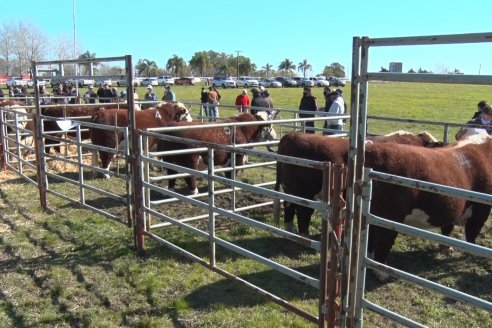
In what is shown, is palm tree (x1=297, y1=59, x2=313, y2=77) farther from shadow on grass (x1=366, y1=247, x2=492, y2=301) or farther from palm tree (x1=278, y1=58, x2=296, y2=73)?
shadow on grass (x1=366, y1=247, x2=492, y2=301)

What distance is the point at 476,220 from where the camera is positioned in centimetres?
542

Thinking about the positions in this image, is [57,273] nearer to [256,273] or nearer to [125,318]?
[125,318]

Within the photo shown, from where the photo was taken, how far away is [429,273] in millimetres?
5105

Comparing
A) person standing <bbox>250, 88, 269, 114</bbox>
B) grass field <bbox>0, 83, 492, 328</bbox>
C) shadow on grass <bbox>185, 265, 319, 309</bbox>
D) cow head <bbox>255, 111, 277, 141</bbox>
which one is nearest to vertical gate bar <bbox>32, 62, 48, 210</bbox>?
grass field <bbox>0, 83, 492, 328</bbox>

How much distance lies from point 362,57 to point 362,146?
0.52m

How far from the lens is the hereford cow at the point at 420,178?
4.61m

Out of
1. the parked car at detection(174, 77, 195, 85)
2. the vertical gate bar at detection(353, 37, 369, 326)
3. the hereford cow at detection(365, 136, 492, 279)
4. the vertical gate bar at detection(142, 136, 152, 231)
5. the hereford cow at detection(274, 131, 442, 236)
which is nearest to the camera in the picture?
the vertical gate bar at detection(353, 37, 369, 326)

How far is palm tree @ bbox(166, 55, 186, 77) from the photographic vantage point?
4759 inches

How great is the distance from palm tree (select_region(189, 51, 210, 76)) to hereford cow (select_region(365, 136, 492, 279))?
117600mm

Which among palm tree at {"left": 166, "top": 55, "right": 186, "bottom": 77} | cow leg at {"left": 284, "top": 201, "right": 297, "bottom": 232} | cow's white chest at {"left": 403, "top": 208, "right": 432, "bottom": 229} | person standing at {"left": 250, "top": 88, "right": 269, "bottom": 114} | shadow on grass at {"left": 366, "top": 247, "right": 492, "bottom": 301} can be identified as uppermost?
palm tree at {"left": 166, "top": 55, "right": 186, "bottom": 77}

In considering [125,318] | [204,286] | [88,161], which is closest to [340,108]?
[88,161]

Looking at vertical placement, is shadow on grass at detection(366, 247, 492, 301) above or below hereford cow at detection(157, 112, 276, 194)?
below

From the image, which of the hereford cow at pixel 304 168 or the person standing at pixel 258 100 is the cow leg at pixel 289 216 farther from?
the person standing at pixel 258 100

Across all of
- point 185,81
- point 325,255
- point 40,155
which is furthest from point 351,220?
point 185,81
